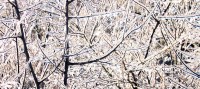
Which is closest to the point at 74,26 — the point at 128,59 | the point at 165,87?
the point at 128,59

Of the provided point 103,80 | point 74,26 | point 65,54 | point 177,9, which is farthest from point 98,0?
point 65,54

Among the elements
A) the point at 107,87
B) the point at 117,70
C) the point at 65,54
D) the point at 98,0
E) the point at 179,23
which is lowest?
the point at 107,87

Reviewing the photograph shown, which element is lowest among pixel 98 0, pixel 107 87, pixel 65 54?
pixel 107 87

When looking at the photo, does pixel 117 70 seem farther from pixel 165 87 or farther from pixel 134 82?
pixel 165 87

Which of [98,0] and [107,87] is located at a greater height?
[98,0]

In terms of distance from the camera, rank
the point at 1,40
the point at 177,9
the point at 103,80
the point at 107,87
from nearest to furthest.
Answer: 1. the point at 1,40
2. the point at 103,80
3. the point at 107,87
4. the point at 177,9

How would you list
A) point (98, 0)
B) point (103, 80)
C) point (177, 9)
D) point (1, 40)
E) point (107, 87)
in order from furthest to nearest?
point (98, 0)
point (177, 9)
point (107, 87)
point (103, 80)
point (1, 40)

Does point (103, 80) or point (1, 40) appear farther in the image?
point (103, 80)

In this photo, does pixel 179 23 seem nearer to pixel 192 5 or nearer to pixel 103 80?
pixel 192 5

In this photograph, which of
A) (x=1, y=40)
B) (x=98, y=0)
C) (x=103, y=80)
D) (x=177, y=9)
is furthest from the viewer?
(x=98, y=0)
